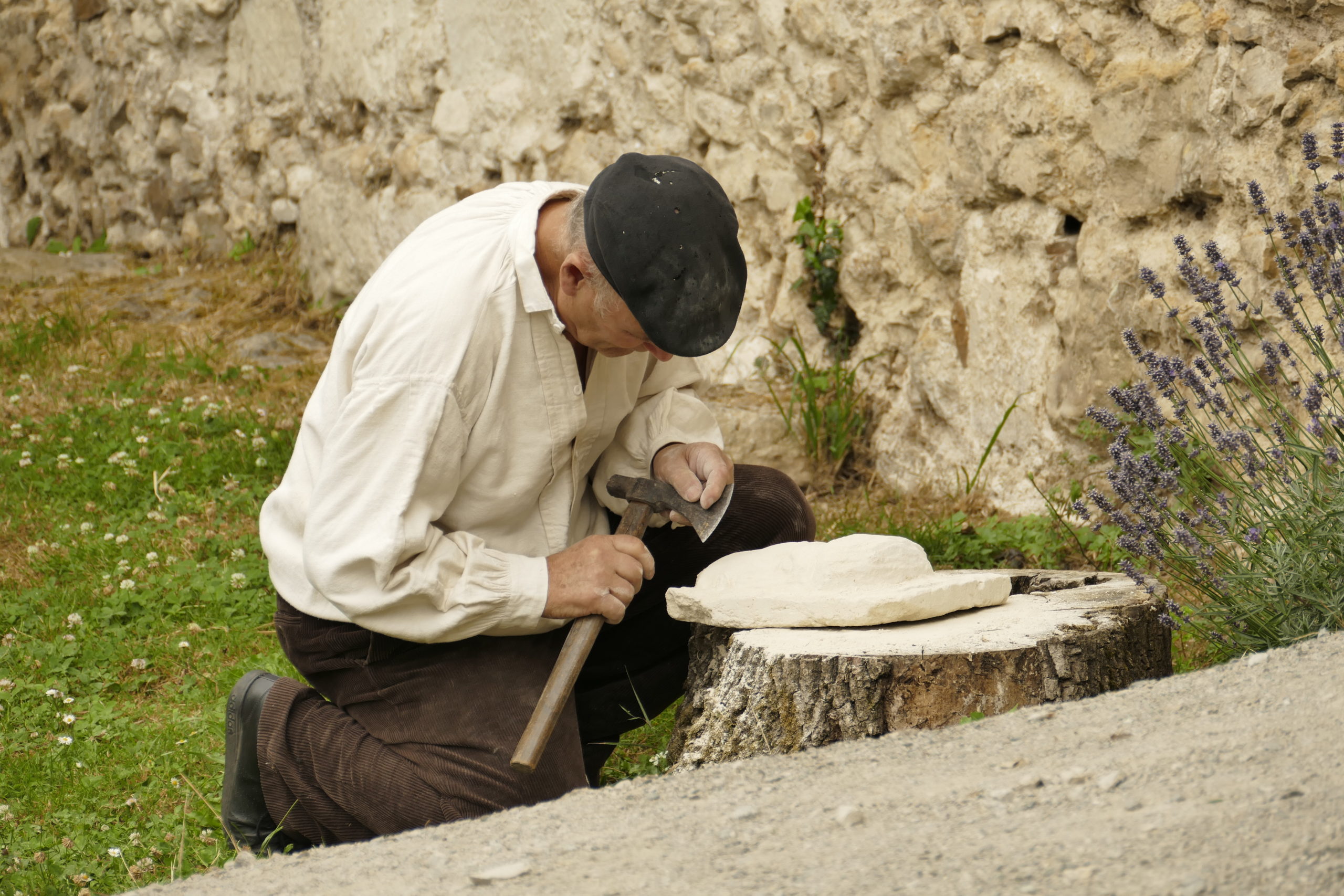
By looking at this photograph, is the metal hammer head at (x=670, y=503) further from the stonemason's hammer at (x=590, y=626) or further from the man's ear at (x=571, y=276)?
the man's ear at (x=571, y=276)

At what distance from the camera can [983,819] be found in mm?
1598

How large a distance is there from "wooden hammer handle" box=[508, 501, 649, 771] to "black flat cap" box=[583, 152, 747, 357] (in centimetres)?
61

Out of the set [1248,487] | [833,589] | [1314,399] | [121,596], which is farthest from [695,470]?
[121,596]

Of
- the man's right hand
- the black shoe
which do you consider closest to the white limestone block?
the man's right hand

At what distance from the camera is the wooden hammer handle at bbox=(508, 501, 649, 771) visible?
7.29 feet

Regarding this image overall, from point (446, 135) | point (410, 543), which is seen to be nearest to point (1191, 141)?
point (410, 543)

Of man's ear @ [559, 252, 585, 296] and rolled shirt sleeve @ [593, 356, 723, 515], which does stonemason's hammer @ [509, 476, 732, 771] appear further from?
man's ear @ [559, 252, 585, 296]

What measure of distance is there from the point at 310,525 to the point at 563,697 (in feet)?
1.96

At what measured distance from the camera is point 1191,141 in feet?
11.0

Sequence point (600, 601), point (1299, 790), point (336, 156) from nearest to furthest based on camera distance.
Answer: point (1299, 790) < point (600, 601) < point (336, 156)

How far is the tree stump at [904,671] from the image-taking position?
2174 mm

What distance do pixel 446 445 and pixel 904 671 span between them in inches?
38.1

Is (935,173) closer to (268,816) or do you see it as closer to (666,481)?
(666,481)

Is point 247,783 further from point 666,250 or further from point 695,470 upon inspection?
point 666,250
